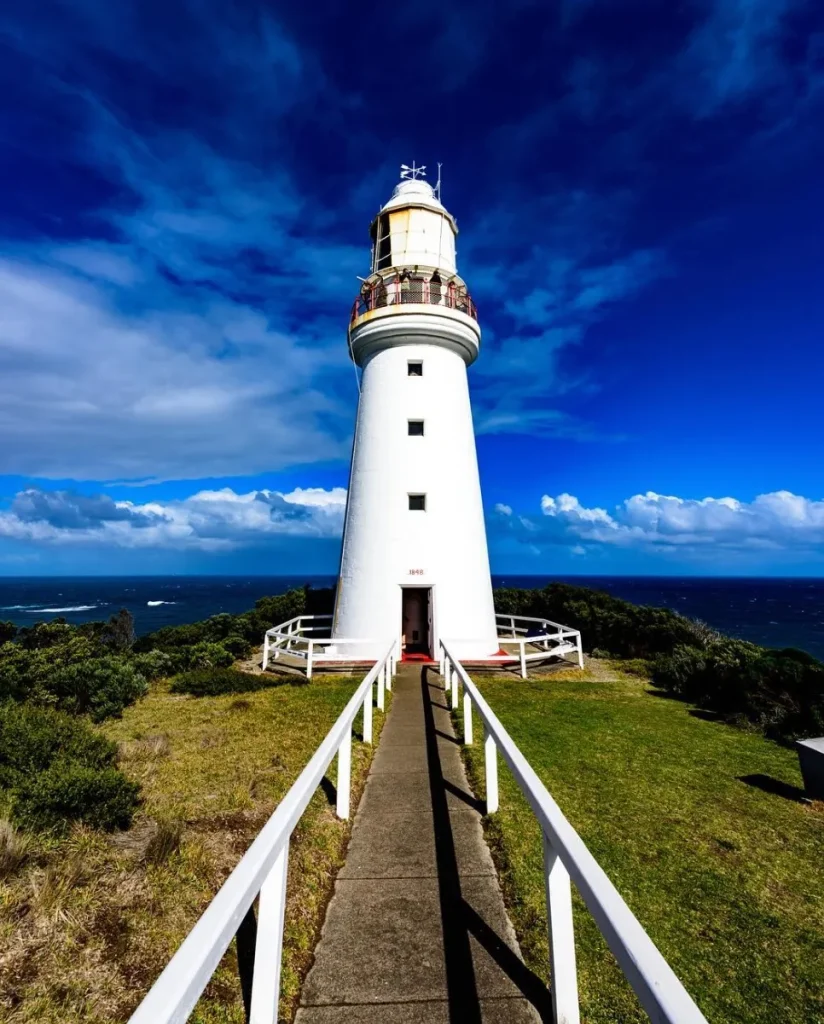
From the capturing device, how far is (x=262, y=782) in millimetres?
5754

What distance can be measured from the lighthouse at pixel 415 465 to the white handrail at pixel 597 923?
31.7 ft

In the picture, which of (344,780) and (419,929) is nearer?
(419,929)

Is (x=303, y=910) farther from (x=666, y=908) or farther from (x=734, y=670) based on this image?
(x=734, y=670)

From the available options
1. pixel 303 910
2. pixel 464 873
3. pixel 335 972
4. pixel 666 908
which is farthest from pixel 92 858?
pixel 666 908

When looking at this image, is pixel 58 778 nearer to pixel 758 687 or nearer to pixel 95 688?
pixel 95 688

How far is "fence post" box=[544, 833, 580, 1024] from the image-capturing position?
8.31ft

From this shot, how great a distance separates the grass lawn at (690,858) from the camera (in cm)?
298

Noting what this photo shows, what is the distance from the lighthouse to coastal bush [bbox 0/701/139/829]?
789 centimetres

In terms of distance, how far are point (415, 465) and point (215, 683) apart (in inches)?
279

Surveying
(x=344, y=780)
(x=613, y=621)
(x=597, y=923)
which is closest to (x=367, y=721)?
(x=344, y=780)

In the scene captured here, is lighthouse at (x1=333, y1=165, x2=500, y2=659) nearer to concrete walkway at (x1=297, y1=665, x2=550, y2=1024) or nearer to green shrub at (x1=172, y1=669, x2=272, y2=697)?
green shrub at (x1=172, y1=669, x2=272, y2=697)

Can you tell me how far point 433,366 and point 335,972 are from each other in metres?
13.4

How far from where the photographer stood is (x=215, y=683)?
11.6m

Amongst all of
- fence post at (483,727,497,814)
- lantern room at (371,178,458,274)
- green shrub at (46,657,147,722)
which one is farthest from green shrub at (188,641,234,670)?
lantern room at (371,178,458,274)
